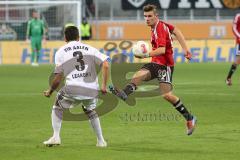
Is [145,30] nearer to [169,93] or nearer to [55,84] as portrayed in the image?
[169,93]

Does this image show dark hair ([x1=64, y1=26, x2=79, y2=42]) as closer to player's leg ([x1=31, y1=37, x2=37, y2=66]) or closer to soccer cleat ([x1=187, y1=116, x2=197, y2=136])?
soccer cleat ([x1=187, y1=116, x2=197, y2=136])

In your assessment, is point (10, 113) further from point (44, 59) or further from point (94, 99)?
point (44, 59)

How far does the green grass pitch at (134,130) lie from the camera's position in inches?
414

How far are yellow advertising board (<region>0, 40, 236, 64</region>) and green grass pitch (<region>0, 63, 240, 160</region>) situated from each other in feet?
42.9

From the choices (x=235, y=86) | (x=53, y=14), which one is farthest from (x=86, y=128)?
(x=53, y=14)

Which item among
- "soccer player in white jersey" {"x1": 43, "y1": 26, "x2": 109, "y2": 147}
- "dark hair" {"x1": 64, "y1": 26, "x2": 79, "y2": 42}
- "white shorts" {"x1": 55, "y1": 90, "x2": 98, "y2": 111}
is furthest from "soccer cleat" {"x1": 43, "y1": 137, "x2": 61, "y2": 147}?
"dark hair" {"x1": 64, "y1": 26, "x2": 79, "y2": 42}

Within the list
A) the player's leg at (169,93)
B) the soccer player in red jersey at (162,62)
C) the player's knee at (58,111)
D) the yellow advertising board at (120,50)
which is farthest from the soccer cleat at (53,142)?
the yellow advertising board at (120,50)

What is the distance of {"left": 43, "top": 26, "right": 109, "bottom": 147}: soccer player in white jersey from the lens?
35.5 ft

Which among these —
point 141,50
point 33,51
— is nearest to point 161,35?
point 141,50

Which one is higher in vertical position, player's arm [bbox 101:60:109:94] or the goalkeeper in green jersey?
player's arm [bbox 101:60:109:94]

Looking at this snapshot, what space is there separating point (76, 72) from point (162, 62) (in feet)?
7.62

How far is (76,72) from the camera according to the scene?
10.9m

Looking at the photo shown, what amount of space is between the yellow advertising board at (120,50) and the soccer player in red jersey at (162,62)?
21.7 m

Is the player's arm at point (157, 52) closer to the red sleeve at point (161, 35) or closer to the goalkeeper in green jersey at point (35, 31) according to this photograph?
the red sleeve at point (161, 35)
